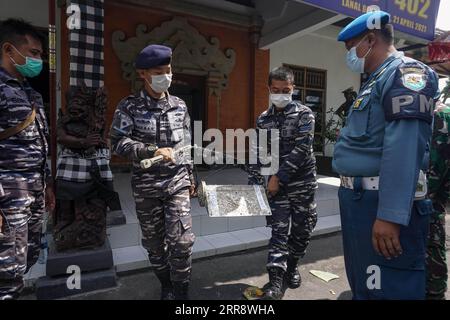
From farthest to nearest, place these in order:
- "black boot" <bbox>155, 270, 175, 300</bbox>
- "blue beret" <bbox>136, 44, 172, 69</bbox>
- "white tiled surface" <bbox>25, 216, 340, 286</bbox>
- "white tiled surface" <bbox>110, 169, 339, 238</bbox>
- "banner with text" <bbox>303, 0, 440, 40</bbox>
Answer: "banner with text" <bbox>303, 0, 440, 40</bbox>, "white tiled surface" <bbox>110, 169, 339, 238</bbox>, "white tiled surface" <bbox>25, 216, 340, 286</bbox>, "black boot" <bbox>155, 270, 175, 300</bbox>, "blue beret" <bbox>136, 44, 172, 69</bbox>

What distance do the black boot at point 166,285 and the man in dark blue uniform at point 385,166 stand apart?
55.6 inches

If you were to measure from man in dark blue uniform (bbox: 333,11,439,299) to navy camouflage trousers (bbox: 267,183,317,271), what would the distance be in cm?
90

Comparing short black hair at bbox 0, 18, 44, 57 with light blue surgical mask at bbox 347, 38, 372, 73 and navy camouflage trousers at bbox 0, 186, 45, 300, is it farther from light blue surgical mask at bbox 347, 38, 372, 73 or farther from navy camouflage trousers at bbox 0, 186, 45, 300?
light blue surgical mask at bbox 347, 38, 372, 73

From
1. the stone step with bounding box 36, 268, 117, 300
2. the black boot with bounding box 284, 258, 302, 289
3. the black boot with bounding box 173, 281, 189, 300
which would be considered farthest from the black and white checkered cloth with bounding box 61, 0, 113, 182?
the black boot with bounding box 284, 258, 302, 289

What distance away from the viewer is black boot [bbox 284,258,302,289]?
2857 millimetres

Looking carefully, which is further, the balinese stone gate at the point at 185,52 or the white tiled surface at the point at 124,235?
the balinese stone gate at the point at 185,52

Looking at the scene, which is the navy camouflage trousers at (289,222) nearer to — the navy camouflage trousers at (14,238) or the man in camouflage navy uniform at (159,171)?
the man in camouflage navy uniform at (159,171)

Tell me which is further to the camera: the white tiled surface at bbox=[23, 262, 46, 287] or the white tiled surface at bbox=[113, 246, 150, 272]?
the white tiled surface at bbox=[113, 246, 150, 272]

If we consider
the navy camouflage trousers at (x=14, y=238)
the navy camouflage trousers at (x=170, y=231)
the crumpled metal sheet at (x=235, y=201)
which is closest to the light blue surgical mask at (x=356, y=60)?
the crumpled metal sheet at (x=235, y=201)

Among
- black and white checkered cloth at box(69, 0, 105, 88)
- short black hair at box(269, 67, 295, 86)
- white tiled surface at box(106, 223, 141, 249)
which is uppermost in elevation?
black and white checkered cloth at box(69, 0, 105, 88)

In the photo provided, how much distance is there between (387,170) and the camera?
4.81ft

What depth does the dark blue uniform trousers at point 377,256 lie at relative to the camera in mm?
1537

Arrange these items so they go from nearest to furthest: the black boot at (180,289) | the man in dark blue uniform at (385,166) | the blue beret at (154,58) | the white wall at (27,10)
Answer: the man in dark blue uniform at (385,166), the blue beret at (154,58), the black boot at (180,289), the white wall at (27,10)

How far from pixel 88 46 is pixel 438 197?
3.63 meters
